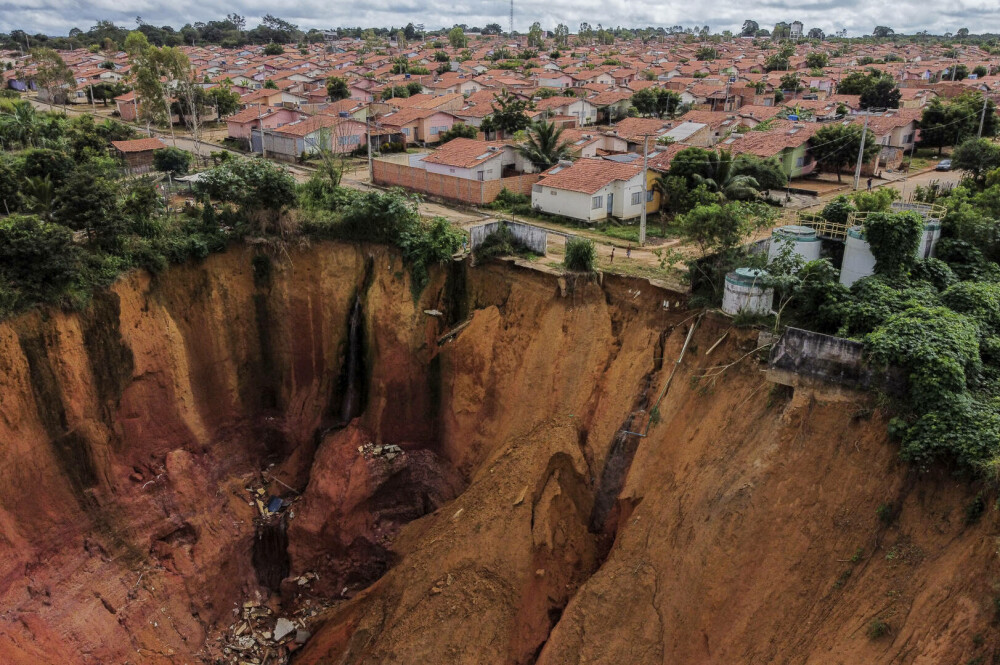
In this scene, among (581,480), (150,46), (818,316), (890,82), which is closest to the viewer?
(818,316)

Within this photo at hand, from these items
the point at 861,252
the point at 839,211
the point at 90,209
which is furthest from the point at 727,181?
the point at 90,209

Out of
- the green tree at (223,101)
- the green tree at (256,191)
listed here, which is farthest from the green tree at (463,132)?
the green tree at (256,191)


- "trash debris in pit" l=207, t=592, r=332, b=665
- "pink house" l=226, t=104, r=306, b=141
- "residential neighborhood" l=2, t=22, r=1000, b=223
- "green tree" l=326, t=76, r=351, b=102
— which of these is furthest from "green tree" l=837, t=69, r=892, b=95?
"trash debris in pit" l=207, t=592, r=332, b=665

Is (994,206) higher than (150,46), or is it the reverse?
(150,46)

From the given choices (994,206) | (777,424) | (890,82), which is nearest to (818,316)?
(777,424)

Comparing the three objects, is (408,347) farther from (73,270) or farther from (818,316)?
(818,316)

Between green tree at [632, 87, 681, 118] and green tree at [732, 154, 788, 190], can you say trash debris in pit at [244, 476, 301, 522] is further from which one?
green tree at [632, 87, 681, 118]
